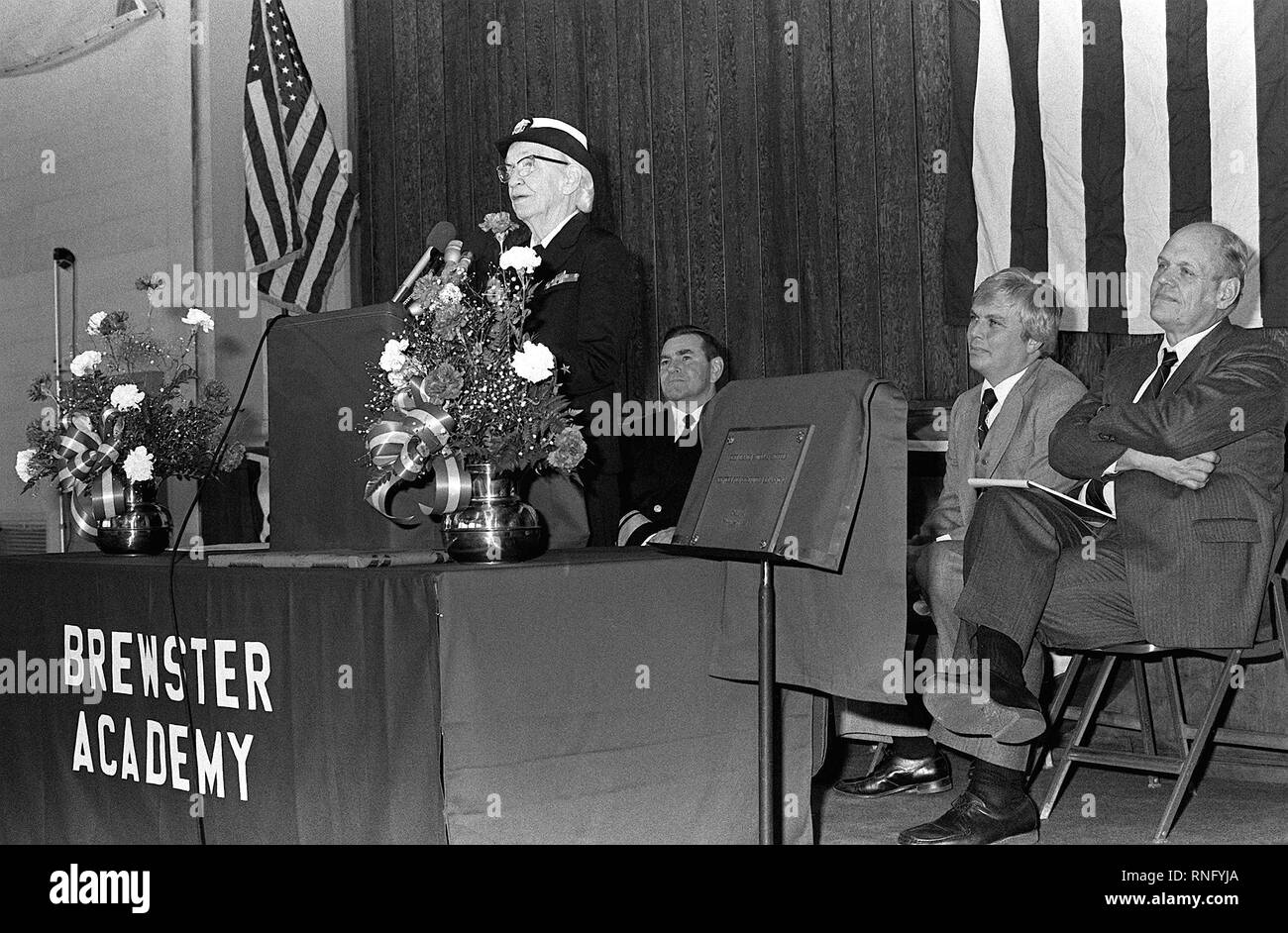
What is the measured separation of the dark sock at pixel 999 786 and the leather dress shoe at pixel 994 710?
7.0 inches

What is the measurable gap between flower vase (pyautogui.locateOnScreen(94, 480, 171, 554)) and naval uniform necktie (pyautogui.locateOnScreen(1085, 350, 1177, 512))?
236 centimetres

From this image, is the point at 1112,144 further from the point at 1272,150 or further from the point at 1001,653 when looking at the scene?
the point at 1001,653

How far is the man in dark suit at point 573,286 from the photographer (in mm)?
3002

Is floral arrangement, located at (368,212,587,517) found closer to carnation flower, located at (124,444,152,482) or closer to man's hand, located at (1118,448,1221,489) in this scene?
carnation flower, located at (124,444,152,482)

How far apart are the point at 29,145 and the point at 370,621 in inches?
325

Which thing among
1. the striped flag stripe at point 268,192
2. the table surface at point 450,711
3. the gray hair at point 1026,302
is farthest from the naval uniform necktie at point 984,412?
the striped flag stripe at point 268,192

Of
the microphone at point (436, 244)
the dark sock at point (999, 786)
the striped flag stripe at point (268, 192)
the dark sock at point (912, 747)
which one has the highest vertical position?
the striped flag stripe at point (268, 192)

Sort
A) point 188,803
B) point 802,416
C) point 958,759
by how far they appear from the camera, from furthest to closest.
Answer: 1. point 958,759
2. point 188,803
3. point 802,416

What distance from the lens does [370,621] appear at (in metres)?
2.33

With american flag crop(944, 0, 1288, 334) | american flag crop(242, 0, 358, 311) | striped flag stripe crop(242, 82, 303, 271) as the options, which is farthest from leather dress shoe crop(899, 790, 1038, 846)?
striped flag stripe crop(242, 82, 303, 271)

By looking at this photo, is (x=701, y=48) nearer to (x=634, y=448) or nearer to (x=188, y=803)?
(x=634, y=448)

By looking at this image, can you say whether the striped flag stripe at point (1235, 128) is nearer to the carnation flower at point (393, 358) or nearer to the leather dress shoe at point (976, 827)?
the leather dress shoe at point (976, 827)

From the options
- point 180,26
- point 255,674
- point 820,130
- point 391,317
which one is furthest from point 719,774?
point 180,26

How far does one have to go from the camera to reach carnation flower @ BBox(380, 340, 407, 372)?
2.52m
